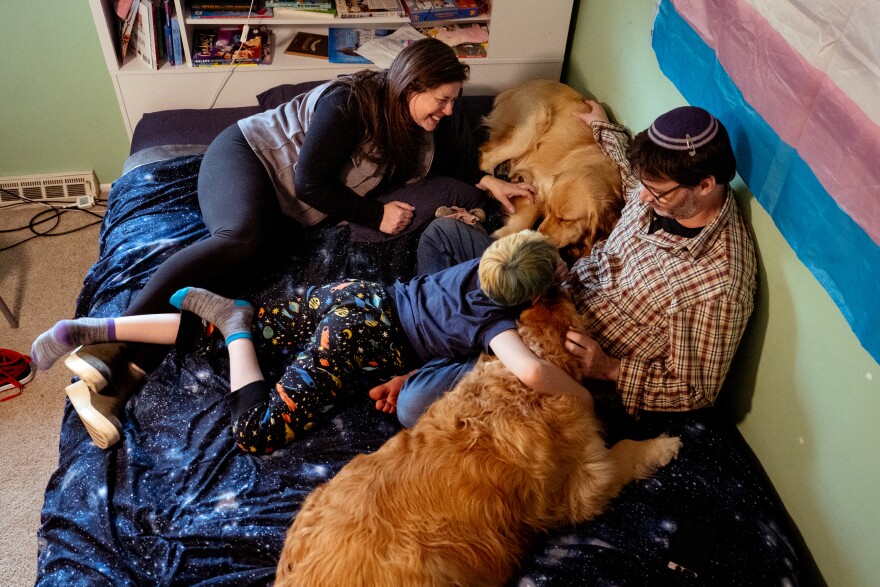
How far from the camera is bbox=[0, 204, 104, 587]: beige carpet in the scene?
2113 millimetres

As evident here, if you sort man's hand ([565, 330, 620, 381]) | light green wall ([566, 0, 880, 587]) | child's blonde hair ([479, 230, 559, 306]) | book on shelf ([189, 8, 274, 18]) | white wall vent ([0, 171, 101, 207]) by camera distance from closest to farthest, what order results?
light green wall ([566, 0, 880, 587]) → child's blonde hair ([479, 230, 559, 306]) → man's hand ([565, 330, 620, 381]) → book on shelf ([189, 8, 274, 18]) → white wall vent ([0, 171, 101, 207])

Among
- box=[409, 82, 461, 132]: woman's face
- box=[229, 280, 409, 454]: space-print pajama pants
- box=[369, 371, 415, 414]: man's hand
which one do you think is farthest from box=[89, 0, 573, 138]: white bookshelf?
box=[369, 371, 415, 414]: man's hand

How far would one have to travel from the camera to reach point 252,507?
1.73m

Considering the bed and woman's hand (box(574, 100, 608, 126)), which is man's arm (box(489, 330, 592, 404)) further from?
woman's hand (box(574, 100, 608, 126))

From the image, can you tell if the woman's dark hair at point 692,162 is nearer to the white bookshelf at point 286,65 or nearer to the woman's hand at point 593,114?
the woman's hand at point 593,114

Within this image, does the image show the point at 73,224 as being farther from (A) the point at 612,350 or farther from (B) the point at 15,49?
(A) the point at 612,350

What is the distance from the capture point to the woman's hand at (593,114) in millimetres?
2754

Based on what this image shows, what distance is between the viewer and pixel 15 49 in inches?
118

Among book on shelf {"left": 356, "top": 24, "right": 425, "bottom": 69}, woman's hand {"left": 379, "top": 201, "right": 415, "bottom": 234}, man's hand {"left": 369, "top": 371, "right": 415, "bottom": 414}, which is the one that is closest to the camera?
man's hand {"left": 369, "top": 371, "right": 415, "bottom": 414}

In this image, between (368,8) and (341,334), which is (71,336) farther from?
(368,8)

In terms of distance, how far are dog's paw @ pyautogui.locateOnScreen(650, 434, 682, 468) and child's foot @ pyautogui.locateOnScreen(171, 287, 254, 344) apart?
1181mm

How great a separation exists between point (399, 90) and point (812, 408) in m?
1.54

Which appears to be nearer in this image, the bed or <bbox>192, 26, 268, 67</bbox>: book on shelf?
the bed

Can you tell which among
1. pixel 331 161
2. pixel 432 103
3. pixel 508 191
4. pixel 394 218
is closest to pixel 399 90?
pixel 432 103
